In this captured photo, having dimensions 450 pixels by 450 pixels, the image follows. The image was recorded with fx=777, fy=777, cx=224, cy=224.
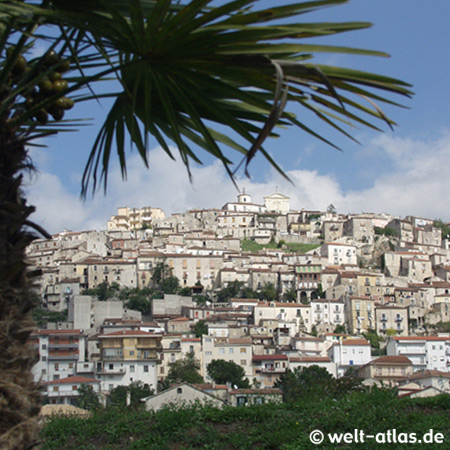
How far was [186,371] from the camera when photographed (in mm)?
58656

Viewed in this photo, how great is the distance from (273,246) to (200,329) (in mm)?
43920

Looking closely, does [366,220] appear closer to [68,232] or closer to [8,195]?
[68,232]

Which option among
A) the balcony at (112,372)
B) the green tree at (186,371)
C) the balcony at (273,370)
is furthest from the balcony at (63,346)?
the balcony at (273,370)

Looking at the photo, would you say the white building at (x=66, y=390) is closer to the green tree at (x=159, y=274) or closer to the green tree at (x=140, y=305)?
the green tree at (x=140, y=305)

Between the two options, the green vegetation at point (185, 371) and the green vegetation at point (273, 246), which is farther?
the green vegetation at point (273, 246)

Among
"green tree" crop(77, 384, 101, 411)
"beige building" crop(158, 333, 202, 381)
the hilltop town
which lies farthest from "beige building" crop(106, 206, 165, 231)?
"green tree" crop(77, 384, 101, 411)

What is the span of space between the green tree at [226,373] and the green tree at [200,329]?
10350mm

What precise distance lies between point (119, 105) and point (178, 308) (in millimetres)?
80481

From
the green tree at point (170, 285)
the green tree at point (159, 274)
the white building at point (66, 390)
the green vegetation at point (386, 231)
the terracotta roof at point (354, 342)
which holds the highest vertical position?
the green vegetation at point (386, 231)

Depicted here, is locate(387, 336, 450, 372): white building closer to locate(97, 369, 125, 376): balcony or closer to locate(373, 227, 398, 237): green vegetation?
locate(97, 369, 125, 376): balcony

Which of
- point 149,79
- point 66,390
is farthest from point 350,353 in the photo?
point 149,79

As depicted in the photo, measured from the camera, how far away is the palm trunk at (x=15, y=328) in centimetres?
284

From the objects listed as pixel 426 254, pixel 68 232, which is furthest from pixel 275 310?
pixel 68 232

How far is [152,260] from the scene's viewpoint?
95.9 metres
